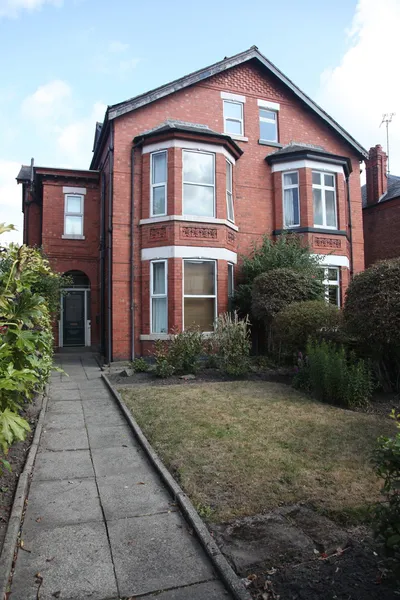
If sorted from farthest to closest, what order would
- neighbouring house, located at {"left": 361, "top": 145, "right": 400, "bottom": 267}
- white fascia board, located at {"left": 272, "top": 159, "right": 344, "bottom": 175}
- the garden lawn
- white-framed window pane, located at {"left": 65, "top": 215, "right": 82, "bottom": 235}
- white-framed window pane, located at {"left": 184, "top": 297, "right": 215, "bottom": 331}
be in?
neighbouring house, located at {"left": 361, "top": 145, "right": 400, "bottom": 267} < white-framed window pane, located at {"left": 65, "top": 215, "right": 82, "bottom": 235} < white fascia board, located at {"left": 272, "top": 159, "right": 344, "bottom": 175} < white-framed window pane, located at {"left": 184, "top": 297, "right": 215, "bottom": 331} < the garden lawn

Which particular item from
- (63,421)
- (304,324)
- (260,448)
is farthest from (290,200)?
(260,448)

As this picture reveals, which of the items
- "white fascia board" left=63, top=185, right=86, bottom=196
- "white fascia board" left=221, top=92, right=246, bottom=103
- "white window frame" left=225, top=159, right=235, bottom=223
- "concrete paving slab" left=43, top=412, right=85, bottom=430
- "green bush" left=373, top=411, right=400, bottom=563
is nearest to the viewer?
"green bush" left=373, top=411, right=400, bottom=563

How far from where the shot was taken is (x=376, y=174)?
20.6 meters

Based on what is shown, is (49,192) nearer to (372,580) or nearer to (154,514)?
(154,514)

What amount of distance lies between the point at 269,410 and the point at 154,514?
3.45 metres

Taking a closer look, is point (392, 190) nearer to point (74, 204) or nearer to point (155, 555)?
point (74, 204)

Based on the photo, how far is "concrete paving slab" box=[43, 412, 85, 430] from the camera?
19.9ft

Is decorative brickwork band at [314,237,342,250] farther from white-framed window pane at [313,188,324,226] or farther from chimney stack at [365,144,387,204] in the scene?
chimney stack at [365,144,387,204]

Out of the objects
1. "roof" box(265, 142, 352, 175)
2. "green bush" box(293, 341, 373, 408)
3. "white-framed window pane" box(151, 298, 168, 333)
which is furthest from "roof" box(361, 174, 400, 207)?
"green bush" box(293, 341, 373, 408)

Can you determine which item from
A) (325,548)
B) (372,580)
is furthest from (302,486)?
(372,580)

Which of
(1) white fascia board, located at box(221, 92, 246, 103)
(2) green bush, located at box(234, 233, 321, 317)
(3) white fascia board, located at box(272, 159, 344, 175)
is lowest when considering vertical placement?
(2) green bush, located at box(234, 233, 321, 317)

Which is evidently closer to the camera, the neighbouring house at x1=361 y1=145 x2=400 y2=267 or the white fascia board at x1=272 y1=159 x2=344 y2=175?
the white fascia board at x1=272 y1=159 x2=344 y2=175

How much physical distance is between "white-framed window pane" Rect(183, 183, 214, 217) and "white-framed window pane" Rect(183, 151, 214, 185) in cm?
21

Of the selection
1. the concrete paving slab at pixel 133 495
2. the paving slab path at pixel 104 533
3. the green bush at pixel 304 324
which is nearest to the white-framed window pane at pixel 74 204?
the green bush at pixel 304 324
